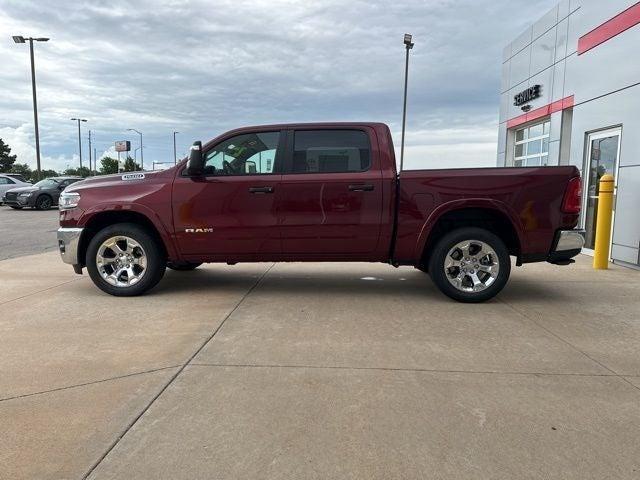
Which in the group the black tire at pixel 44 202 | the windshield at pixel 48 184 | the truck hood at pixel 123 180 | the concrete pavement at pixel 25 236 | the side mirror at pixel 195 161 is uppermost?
the side mirror at pixel 195 161

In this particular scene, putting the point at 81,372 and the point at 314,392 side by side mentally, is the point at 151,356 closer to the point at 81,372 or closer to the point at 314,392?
the point at 81,372

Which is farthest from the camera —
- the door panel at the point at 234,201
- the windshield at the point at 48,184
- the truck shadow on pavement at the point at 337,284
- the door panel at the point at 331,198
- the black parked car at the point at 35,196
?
the windshield at the point at 48,184

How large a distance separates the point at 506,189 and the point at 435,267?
3.77ft

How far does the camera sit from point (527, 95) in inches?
503

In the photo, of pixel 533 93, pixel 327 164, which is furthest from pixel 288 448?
pixel 533 93

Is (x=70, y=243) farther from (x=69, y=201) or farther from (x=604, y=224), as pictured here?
(x=604, y=224)

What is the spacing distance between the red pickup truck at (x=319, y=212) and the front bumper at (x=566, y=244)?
0.04 ft

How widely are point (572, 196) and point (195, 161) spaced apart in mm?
4173

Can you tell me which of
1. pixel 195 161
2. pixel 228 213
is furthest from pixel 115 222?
pixel 228 213

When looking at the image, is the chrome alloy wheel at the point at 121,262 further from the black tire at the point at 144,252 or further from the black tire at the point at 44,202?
the black tire at the point at 44,202

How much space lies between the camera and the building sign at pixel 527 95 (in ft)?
40.0

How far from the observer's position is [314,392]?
10.8 feet

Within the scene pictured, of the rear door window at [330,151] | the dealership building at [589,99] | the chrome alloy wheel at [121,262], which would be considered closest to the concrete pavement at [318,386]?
the chrome alloy wheel at [121,262]

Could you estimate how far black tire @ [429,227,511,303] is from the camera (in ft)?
18.3
